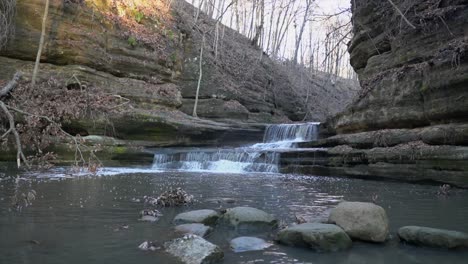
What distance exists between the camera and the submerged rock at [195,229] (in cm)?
507

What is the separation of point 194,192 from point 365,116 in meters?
8.57

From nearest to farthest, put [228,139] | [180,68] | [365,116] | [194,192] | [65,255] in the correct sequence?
[65,255]
[194,192]
[365,116]
[228,139]
[180,68]

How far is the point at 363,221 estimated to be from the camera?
16.2 ft

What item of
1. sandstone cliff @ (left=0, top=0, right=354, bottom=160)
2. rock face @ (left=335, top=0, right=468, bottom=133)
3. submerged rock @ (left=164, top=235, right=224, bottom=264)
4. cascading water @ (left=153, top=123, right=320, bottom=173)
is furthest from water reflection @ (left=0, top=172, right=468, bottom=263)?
sandstone cliff @ (left=0, top=0, right=354, bottom=160)

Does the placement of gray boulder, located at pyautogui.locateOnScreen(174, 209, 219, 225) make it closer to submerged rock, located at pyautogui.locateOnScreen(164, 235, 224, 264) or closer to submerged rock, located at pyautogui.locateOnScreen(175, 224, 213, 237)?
submerged rock, located at pyautogui.locateOnScreen(175, 224, 213, 237)

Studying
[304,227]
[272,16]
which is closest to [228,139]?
→ [304,227]

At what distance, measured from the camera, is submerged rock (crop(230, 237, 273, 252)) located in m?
4.54

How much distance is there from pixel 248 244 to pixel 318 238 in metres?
0.80

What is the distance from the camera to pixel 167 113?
19.5 m

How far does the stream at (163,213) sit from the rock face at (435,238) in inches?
5.0

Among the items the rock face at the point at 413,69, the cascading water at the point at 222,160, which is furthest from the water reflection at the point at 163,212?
the cascading water at the point at 222,160

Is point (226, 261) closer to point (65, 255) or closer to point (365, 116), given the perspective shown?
point (65, 255)

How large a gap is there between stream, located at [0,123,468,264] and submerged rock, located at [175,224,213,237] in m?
0.10

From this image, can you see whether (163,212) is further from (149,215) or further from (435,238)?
(435,238)
